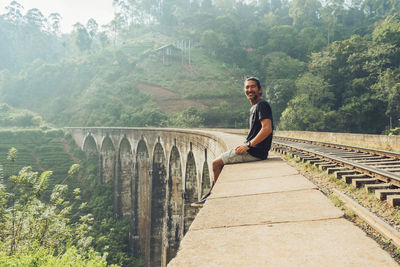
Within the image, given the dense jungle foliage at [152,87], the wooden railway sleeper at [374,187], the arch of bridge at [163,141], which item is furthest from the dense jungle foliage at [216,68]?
the wooden railway sleeper at [374,187]

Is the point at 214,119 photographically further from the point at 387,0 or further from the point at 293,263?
the point at 387,0

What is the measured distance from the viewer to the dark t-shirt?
3807mm

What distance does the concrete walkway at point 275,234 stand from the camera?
1255 millimetres

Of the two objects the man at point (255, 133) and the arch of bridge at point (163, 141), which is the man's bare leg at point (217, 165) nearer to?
the man at point (255, 133)

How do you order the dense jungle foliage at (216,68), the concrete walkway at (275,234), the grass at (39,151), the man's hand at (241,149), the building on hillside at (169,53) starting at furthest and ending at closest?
the building on hillside at (169,53), the grass at (39,151), the dense jungle foliage at (216,68), the man's hand at (241,149), the concrete walkway at (275,234)

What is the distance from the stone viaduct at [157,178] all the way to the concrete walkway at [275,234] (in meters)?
6.43

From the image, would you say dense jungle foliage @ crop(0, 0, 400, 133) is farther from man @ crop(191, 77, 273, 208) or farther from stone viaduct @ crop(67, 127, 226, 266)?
man @ crop(191, 77, 273, 208)

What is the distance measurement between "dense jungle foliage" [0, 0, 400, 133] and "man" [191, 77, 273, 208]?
2446 centimetres

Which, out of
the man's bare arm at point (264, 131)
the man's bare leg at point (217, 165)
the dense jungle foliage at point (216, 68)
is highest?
the dense jungle foliage at point (216, 68)

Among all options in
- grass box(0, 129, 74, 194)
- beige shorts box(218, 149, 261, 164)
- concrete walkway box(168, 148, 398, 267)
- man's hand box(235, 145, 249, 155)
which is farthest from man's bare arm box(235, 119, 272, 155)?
grass box(0, 129, 74, 194)

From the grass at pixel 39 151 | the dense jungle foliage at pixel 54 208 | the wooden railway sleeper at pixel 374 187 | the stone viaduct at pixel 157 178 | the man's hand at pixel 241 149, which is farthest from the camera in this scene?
the grass at pixel 39 151

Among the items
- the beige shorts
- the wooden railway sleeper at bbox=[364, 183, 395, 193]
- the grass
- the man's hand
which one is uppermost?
the man's hand

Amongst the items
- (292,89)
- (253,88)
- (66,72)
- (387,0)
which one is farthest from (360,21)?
(253,88)

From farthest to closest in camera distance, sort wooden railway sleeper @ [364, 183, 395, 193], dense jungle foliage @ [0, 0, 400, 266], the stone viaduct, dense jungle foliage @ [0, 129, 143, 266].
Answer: the stone viaduct
dense jungle foliage @ [0, 0, 400, 266]
dense jungle foliage @ [0, 129, 143, 266]
wooden railway sleeper @ [364, 183, 395, 193]
